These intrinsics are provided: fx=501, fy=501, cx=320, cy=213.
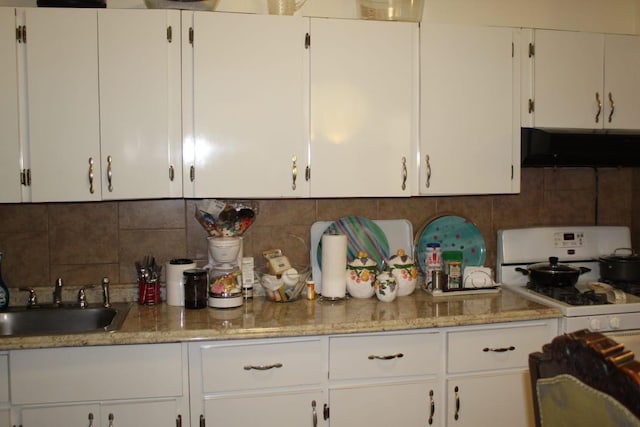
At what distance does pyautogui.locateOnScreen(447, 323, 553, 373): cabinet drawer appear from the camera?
2.11 m

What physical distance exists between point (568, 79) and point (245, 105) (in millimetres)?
1548

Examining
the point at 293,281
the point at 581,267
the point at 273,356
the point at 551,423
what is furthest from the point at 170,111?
the point at 581,267

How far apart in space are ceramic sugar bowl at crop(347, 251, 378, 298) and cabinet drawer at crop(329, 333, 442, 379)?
35cm

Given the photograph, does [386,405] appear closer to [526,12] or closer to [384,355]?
[384,355]

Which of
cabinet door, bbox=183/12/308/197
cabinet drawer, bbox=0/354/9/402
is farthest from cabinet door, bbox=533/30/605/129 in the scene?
cabinet drawer, bbox=0/354/9/402

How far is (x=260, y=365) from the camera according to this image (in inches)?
76.7

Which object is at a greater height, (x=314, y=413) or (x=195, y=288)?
(x=195, y=288)

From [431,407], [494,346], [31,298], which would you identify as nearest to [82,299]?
[31,298]

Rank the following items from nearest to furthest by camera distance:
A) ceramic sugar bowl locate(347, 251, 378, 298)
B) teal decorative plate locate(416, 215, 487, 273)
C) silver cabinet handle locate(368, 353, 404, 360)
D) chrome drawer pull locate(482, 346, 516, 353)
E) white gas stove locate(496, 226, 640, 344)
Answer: silver cabinet handle locate(368, 353, 404, 360) → chrome drawer pull locate(482, 346, 516, 353) → ceramic sugar bowl locate(347, 251, 378, 298) → white gas stove locate(496, 226, 640, 344) → teal decorative plate locate(416, 215, 487, 273)

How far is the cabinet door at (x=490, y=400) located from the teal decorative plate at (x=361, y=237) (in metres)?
0.72

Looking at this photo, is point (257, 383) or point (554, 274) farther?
point (554, 274)

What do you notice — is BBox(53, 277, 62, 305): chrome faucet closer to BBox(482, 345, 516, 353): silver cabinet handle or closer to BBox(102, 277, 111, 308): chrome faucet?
BBox(102, 277, 111, 308): chrome faucet

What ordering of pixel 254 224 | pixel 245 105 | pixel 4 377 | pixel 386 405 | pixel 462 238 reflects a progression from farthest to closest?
pixel 462 238 → pixel 254 224 → pixel 245 105 → pixel 386 405 → pixel 4 377

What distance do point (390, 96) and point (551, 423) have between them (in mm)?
1492
